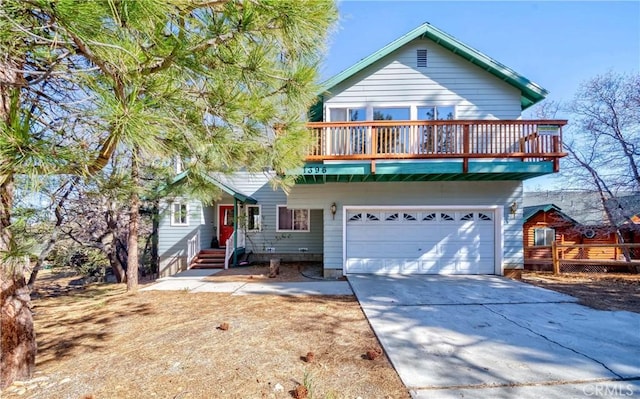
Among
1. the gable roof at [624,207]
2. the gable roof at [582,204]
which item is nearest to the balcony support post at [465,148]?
the gable roof at [582,204]

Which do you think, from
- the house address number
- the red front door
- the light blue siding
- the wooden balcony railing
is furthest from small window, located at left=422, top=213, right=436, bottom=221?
the red front door

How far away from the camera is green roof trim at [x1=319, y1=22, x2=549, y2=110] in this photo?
8250mm

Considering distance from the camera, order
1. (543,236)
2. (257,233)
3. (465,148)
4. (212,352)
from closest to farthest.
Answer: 1. (212,352)
2. (465,148)
3. (257,233)
4. (543,236)

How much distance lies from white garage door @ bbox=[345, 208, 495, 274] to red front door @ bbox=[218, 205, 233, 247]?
6.81 metres

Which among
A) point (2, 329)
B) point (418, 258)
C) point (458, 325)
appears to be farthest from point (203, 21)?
point (418, 258)

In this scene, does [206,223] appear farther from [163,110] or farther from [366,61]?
[163,110]

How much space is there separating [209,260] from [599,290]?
11765 millimetres

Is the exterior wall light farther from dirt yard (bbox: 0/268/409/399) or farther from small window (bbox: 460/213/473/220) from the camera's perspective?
dirt yard (bbox: 0/268/409/399)

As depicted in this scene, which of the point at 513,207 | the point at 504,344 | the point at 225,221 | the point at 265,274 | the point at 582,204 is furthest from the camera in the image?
the point at 582,204

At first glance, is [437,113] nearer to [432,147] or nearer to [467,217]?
[432,147]

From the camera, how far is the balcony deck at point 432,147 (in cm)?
725


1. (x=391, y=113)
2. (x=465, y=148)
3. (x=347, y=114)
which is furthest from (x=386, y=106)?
(x=465, y=148)

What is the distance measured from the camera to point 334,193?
8.51 meters

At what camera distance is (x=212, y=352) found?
3.65 meters
